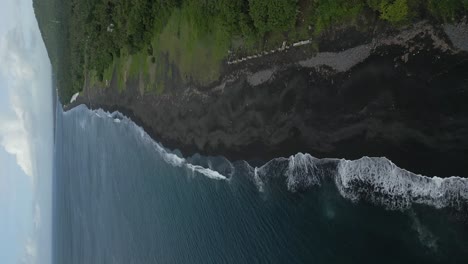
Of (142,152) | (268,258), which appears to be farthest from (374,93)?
(142,152)

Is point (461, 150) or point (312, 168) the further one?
point (312, 168)

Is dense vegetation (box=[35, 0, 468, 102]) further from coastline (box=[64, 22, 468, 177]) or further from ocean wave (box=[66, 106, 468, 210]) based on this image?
ocean wave (box=[66, 106, 468, 210])

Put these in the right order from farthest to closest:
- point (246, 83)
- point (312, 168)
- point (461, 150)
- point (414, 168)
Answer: point (246, 83), point (312, 168), point (414, 168), point (461, 150)

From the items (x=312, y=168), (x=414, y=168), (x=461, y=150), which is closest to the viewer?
(x=461, y=150)

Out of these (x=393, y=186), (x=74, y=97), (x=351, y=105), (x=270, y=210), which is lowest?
(x=74, y=97)

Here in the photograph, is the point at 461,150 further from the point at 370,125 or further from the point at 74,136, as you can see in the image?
the point at 74,136

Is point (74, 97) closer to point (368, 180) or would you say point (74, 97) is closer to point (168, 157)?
point (168, 157)

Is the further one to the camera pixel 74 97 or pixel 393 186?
pixel 74 97

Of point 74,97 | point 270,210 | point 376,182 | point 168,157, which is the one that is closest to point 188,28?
point 168,157
